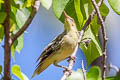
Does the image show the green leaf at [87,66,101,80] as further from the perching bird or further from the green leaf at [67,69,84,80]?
the perching bird

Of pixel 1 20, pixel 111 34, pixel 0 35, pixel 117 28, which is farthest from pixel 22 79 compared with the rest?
pixel 117 28

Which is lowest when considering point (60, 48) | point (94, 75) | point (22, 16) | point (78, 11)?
point (94, 75)

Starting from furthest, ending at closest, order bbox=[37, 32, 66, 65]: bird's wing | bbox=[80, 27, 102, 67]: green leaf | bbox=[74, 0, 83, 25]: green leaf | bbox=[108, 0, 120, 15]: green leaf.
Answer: bbox=[37, 32, 66, 65]: bird's wing
bbox=[80, 27, 102, 67]: green leaf
bbox=[74, 0, 83, 25]: green leaf
bbox=[108, 0, 120, 15]: green leaf

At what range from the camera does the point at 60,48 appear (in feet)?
8.86

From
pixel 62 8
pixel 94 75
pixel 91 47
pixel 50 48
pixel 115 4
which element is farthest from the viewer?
pixel 50 48

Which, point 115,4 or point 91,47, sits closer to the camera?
point 115,4

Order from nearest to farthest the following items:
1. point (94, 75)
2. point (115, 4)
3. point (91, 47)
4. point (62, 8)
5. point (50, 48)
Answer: point (94, 75), point (115, 4), point (62, 8), point (91, 47), point (50, 48)

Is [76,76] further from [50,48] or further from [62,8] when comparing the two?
[50,48]

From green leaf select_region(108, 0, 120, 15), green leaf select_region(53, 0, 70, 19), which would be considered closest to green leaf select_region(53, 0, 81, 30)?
green leaf select_region(53, 0, 70, 19)

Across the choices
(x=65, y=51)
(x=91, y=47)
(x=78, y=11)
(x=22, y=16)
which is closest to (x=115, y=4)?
(x=78, y=11)

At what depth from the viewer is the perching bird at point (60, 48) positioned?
260 centimetres

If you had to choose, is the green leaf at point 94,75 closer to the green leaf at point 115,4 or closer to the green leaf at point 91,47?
the green leaf at point 115,4

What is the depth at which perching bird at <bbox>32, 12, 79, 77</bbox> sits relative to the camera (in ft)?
8.52

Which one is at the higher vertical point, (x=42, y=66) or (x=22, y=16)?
Result: (x=22, y=16)
